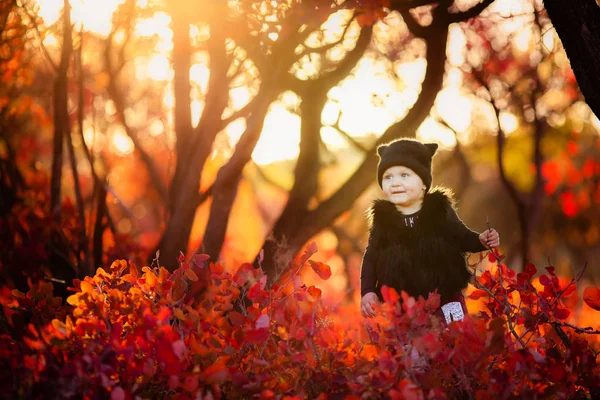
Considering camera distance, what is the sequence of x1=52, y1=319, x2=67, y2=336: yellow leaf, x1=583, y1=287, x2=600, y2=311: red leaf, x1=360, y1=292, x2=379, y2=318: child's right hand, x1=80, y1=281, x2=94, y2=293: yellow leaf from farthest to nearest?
x1=360, y1=292, x2=379, y2=318: child's right hand
x1=80, y1=281, x2=94, y2=293: yellow leaf
x1=583, y1=287, x2=600, y2=311: red leaf
x1=52, y1=319, x2=67, y2=336: yellow leaf

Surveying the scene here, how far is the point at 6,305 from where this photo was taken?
324cm

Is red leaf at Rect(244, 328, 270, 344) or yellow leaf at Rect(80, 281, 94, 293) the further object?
yellow leaf at Rect(80, 281, 94, 293)

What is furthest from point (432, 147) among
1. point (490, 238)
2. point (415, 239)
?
point (490, 238)

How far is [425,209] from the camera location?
12.8ft

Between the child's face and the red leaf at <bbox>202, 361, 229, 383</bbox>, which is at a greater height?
the child's face

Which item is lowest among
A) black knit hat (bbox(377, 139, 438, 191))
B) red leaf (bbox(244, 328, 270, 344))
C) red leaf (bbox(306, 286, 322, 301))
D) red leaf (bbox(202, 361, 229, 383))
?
red leaf (bbox(202, 361, 229, 383))

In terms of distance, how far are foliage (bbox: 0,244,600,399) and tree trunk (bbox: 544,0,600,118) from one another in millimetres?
1038

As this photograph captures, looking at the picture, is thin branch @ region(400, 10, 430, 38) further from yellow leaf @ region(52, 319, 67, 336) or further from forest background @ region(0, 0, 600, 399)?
yellow leaf @ region(52, 319, 67, 336)

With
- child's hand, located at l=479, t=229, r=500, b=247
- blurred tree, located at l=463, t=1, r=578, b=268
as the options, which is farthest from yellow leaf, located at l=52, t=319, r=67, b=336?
blurred tree, located at l=463, t=1, r=578, b=268

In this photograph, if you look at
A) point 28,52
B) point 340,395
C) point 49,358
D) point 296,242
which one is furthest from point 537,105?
point 49,358

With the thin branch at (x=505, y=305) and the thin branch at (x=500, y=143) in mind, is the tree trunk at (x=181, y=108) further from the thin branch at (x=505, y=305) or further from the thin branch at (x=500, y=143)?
the thin branch at (x=500, y=143)

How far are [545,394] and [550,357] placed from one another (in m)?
0.19

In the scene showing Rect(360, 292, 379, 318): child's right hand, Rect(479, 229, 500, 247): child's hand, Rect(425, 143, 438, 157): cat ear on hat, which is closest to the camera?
Rect(479, 229, 500, 247): child's hand

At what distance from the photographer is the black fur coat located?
3746 mm
